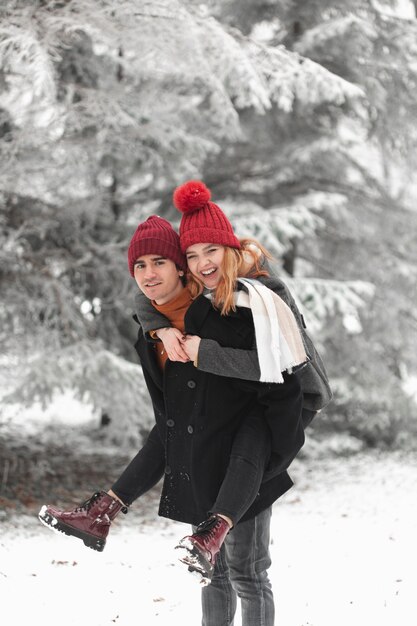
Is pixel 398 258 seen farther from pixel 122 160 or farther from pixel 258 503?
pixel 258 503

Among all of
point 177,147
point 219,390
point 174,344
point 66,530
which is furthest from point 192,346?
point 177,147

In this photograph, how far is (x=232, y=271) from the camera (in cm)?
269

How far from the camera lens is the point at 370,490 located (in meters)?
7.88

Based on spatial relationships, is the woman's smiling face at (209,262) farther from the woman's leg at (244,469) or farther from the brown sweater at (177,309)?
the woman's leg at (244,469)

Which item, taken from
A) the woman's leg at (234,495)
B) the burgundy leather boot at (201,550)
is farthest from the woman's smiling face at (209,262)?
the burgundy leather boot at (201,550)

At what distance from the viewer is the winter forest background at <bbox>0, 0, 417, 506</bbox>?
552 cm

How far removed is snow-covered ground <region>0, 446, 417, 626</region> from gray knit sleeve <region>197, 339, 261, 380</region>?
207 cm

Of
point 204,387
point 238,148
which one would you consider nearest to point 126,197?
point 238,148

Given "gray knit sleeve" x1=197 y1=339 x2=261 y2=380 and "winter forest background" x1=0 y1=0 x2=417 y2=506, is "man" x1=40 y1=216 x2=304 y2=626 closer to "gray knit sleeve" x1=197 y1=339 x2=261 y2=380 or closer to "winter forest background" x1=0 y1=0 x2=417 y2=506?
"gray knit sleeve" x1=197 y1=339 x2=261 y2=380

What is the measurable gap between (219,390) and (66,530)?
862mm

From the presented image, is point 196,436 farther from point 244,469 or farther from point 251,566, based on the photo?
point 251,566

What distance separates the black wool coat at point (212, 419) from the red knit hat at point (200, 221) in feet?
0.86

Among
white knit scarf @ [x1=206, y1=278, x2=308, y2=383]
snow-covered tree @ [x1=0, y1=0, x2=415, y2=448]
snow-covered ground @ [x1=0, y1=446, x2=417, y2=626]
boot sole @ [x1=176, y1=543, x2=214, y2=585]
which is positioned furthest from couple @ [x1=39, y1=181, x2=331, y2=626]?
snow-covered tree @ [x1=0, y1=0, x2=415, y2=448]

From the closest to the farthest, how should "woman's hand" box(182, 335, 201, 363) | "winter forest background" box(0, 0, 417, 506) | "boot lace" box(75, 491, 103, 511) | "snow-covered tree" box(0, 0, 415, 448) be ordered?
"woman's hand" box(182, 335, 201, 363)
"boot lace" box(75, 491, 103, 511)
"snow-covered tree" box(0, 0, 415, 448)
"winter forest background" box(0, 0, 417, 506)
